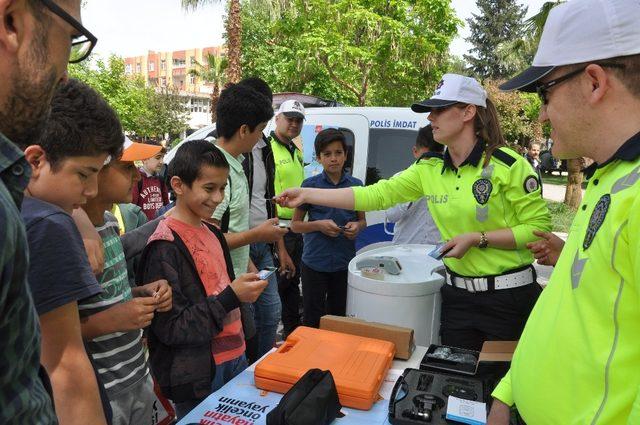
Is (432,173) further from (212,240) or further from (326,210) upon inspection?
(326,210)

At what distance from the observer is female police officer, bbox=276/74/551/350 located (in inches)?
92.5

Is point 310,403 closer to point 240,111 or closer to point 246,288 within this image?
point 246,288

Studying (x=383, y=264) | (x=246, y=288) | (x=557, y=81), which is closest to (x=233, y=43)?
(x=383, y=264)

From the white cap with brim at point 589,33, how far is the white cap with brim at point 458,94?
1.08 meters

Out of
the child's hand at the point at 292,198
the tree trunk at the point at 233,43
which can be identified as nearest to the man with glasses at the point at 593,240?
the child's hand at the point at 292,198

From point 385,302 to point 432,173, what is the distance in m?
0.87

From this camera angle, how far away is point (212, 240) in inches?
87.6

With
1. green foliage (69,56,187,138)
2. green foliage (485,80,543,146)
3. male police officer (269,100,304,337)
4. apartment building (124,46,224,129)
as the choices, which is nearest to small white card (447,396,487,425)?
male police officer (269,100,304,337)

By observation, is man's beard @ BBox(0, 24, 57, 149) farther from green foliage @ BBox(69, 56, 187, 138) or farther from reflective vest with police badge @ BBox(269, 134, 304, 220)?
green foliage @ BBox(69, 56, 187, 138)

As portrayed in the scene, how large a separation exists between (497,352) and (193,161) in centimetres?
163

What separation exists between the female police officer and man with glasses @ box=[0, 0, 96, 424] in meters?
1.90

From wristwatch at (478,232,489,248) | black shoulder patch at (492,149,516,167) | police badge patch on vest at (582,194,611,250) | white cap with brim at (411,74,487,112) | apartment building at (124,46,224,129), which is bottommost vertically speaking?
wristwatch at (478,232,489,248)

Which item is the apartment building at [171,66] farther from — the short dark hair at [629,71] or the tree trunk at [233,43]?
the short dark hair at [629,71]

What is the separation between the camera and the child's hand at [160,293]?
68.0 inches
